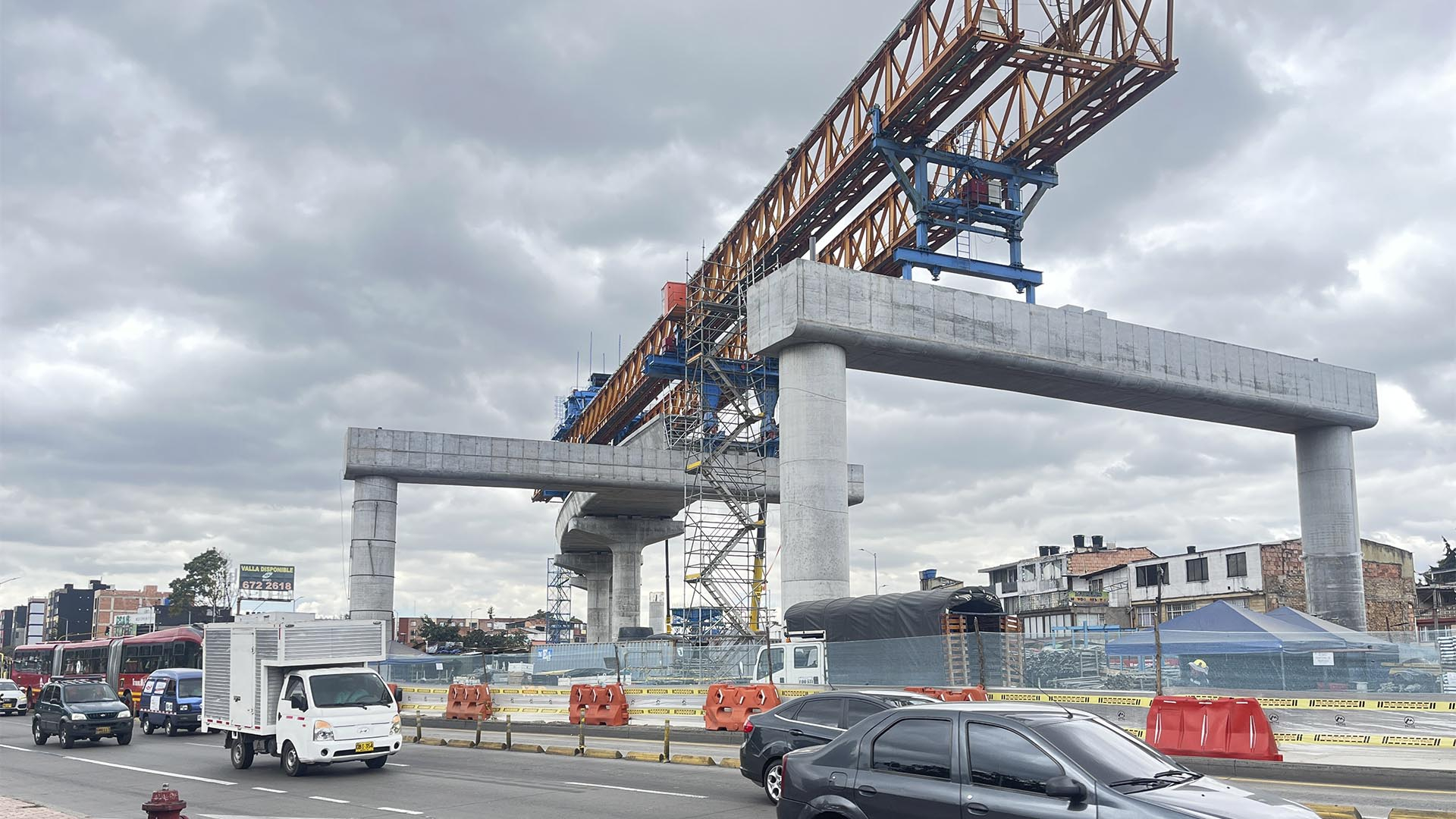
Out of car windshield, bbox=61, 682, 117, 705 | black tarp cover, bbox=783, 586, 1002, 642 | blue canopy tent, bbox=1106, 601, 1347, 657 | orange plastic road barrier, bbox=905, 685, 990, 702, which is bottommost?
car windshield, bbox=61, 682, 117, 705

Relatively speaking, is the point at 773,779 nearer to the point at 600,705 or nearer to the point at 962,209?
the point at 600,705

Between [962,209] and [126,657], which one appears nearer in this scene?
[962,209]

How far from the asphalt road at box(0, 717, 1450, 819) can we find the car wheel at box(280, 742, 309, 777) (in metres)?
0.20

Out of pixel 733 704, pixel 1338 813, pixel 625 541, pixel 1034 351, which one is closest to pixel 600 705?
pixel 733 704

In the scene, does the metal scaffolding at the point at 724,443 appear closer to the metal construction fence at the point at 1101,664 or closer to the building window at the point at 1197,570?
the metal construction fence at the point at 1101,664

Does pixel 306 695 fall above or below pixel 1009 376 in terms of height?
below

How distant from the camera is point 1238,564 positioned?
68.6 m

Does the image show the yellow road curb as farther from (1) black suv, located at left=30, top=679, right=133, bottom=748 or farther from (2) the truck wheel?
(1) black suv, located at left=30, top=679, right=133, bottom=748

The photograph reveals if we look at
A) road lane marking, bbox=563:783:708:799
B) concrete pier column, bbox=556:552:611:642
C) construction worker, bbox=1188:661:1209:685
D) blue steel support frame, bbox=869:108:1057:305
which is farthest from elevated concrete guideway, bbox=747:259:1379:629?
concrete pier column, bbox=556:552:611:642

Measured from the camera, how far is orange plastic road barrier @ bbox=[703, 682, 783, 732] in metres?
23.7

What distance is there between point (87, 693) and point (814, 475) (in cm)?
1991

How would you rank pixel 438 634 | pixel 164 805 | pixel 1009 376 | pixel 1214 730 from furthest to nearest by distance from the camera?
1. pixel 438 634
2. pixel 1009 376
3. pixel 1214 730
4. pixel 164 805

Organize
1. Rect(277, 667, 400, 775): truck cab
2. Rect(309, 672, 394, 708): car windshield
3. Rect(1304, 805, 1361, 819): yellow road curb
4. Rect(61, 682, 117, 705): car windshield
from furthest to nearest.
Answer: Rect(61, 682, 117, 705): car windshield, Rect(309, 672, 394, 708): car windshield, Rect(277, 667, 400, 775): truck cab, Rect(1304, 805, 1361, 819): yellow road curb

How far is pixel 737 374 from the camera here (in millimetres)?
50562
